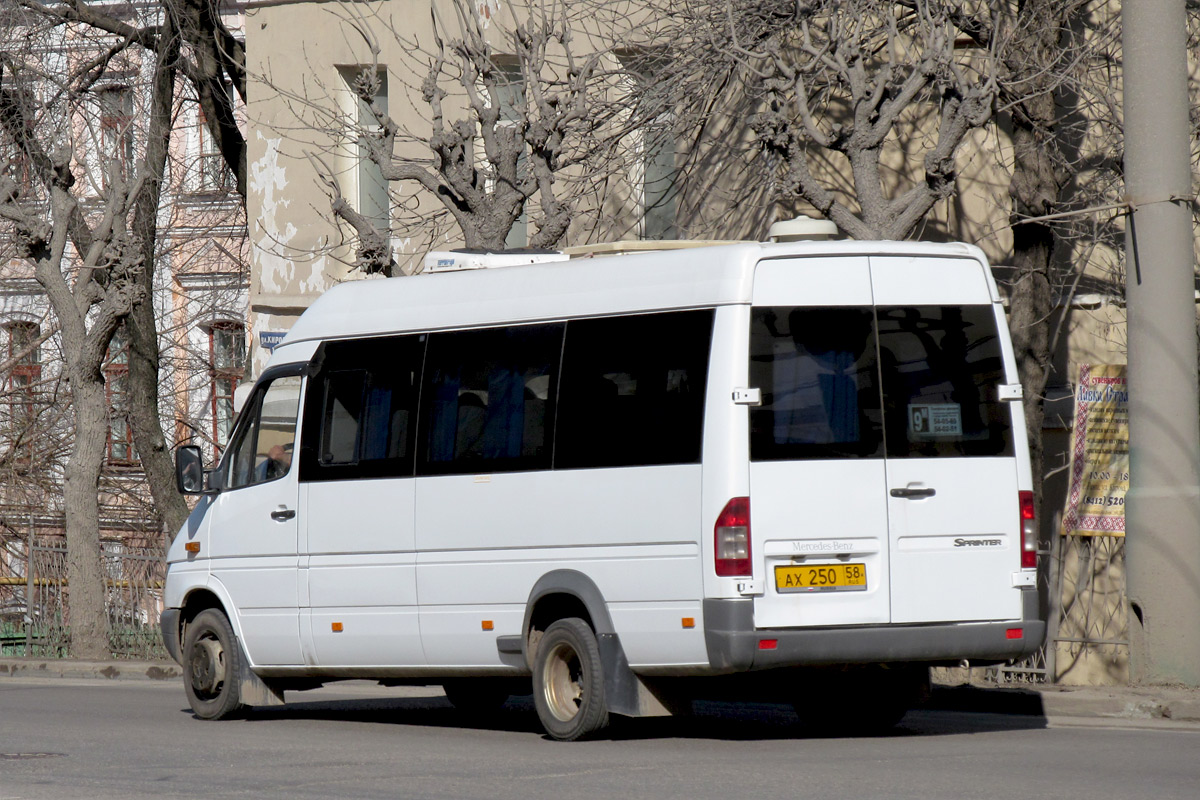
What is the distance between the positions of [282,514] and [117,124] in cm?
1511

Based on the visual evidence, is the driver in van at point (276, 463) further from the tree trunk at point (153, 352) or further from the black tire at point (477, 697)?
the tree trunk at point (153, 352)

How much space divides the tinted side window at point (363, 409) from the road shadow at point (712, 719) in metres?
1.76

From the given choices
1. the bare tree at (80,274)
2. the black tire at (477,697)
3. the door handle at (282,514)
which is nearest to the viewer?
the door handle at (282,514)

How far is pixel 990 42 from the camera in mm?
16453

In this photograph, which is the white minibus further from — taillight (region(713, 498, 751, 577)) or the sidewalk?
the sidewalk

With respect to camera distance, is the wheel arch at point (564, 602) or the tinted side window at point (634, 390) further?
the wheel arch at point (564, 602)

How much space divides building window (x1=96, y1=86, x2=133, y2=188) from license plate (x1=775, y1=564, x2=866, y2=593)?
13.3 m

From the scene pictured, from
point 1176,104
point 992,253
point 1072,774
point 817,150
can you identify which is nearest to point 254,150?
point 817,150

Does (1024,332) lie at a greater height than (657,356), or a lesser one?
greater

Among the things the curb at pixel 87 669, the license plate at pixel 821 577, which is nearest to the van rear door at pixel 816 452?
the license plate at pixel 821 577

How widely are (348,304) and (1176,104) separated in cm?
570

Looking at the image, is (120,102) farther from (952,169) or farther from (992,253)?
(952,169)

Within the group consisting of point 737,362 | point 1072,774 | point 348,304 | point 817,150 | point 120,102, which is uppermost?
point 120,102

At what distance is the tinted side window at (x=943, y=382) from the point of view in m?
9.88
